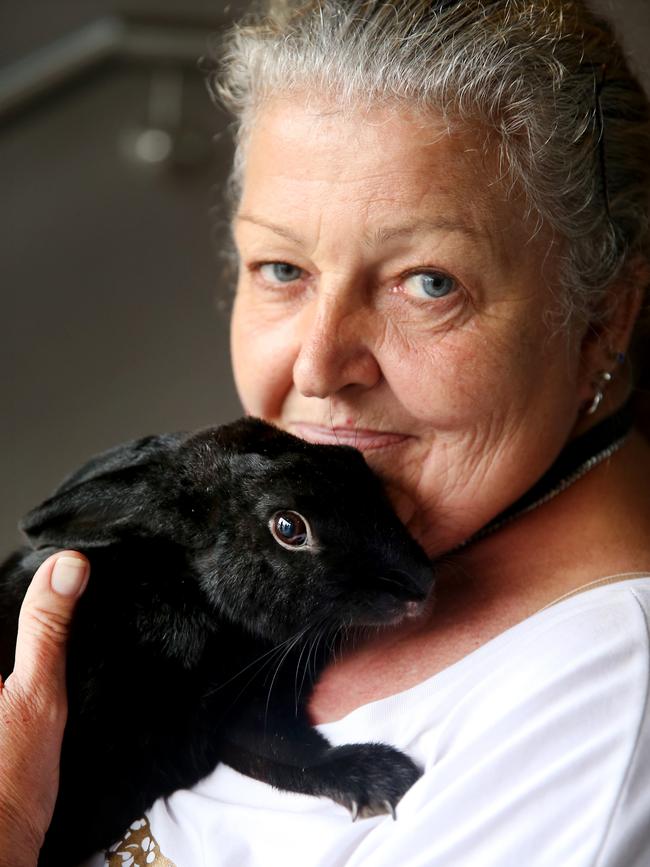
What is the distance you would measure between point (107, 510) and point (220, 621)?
143 mm

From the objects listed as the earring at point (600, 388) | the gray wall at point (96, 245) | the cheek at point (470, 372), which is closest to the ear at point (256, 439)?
the cheek at point (470, 372)

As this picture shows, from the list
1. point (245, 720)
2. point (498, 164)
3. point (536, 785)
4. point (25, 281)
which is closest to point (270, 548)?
point (245, 720)

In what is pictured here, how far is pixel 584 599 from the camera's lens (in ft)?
3.30

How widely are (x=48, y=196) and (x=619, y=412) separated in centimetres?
186

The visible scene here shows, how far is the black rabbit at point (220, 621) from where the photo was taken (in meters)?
0.95

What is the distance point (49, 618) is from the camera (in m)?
0.95

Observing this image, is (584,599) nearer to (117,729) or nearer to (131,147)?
(117,729)

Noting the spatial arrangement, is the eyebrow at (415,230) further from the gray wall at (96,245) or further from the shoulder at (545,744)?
the gray wall at (96,245)

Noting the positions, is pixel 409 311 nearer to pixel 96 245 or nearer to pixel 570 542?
pixel 570 542

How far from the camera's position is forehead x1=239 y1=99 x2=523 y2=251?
0.98 metres

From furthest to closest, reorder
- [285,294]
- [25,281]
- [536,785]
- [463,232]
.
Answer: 1. [25,281]
2. [285,294]
3. [463,232]
4. [536,785]

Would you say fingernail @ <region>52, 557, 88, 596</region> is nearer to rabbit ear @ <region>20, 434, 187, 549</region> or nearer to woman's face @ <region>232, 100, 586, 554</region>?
rabbit ear @ <region>20, 434, 187, 549</region>

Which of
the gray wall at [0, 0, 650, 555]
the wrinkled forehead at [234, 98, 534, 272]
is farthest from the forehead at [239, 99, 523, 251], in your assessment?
the gray wall at [0, 0, 650, 555]

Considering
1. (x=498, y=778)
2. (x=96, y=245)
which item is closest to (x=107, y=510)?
(x=498, y=778)
